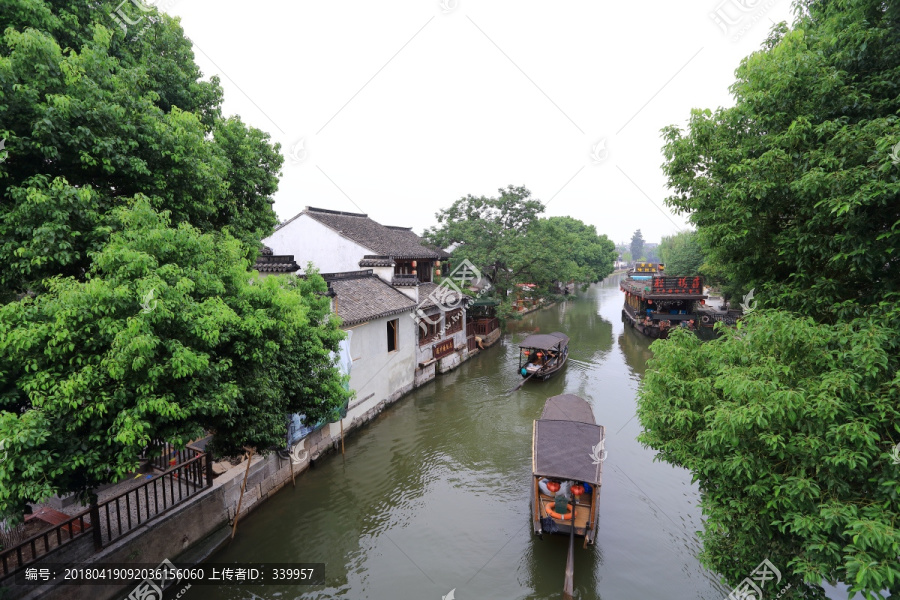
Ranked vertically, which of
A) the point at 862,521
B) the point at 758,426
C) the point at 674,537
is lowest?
the point at 674,537

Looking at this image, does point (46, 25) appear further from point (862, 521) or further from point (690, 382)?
point (862, 521)

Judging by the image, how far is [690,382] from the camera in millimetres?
5898

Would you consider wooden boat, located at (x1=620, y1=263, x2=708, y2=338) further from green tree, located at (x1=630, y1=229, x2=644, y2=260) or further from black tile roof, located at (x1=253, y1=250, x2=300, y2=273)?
green tree, located at (x1=630, y1=229, x2=644, y2=260)

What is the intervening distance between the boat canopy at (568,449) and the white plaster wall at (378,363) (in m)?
6.67

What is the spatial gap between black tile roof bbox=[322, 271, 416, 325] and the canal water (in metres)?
4.08

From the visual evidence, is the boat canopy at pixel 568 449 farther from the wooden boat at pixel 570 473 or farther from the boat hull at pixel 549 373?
the boat hull at pixel 549 373

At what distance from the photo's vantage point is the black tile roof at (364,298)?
14477 millimetres

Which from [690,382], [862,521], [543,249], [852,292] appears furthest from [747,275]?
[543,249]

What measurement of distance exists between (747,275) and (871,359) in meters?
2.62

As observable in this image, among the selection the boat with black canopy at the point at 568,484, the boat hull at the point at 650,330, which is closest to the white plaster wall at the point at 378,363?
Result: the boat with black canopy at the point at 568,484

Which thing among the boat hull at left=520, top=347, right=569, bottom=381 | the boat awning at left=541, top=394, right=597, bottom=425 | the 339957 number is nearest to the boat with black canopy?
the boat awning at left=541, top=394, right=597, bottom=425

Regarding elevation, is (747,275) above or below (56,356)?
above

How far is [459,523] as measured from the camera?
10.1 meters

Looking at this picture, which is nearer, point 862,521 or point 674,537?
point 862,521
